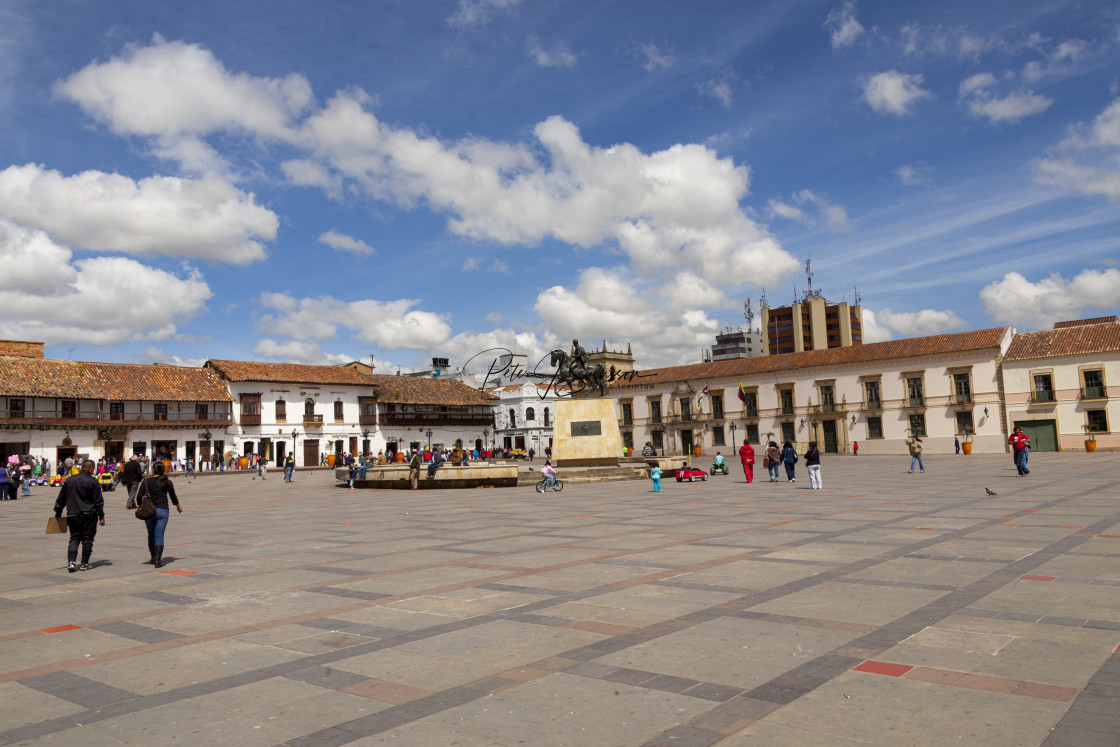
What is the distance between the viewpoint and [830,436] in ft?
180

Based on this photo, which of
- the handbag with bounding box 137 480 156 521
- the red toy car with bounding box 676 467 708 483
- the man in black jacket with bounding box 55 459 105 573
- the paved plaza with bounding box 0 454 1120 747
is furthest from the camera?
the red toy car with bounding box 676 467 708 483

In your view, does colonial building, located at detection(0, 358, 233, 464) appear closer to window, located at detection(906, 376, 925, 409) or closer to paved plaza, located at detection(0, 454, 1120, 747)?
paved plaza, located at detection(0, 454, 1120, 747)

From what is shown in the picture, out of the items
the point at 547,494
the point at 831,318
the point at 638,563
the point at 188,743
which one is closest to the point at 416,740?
the point at 188,743

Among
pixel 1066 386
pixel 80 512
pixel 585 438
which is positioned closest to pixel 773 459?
pixel 585 438

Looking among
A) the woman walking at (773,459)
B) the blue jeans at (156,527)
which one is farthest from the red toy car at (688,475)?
the blue jeans at (156,527)

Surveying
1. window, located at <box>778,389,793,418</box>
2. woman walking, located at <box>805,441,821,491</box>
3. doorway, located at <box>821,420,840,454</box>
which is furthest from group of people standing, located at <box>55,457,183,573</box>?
window, located at <box>778,389,793,418</box>

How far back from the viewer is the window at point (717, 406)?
60.5m

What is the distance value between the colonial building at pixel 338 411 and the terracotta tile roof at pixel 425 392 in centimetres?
8

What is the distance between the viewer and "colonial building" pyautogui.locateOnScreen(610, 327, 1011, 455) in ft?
158

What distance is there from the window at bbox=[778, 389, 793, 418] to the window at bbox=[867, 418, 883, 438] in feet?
18.7

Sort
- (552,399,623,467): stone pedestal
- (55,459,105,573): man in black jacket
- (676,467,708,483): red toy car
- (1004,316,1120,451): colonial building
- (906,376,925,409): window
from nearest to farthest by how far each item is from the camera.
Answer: (55,459,105,573): man in black jacket
(676,467,708,483): red toy car
(552,399,623,467): stone pedestal
(1004,316,1120,451): colonial building
(906,376,925,409): window

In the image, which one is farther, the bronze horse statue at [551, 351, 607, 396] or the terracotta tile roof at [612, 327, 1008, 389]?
the terracotta tile roof at [612, 327, 1008, 389]

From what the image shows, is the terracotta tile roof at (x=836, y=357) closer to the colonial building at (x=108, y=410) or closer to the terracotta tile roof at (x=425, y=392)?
the terracotta tile roof at (x=425, y=392)

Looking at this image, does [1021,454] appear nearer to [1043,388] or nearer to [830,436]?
[1043,388]
